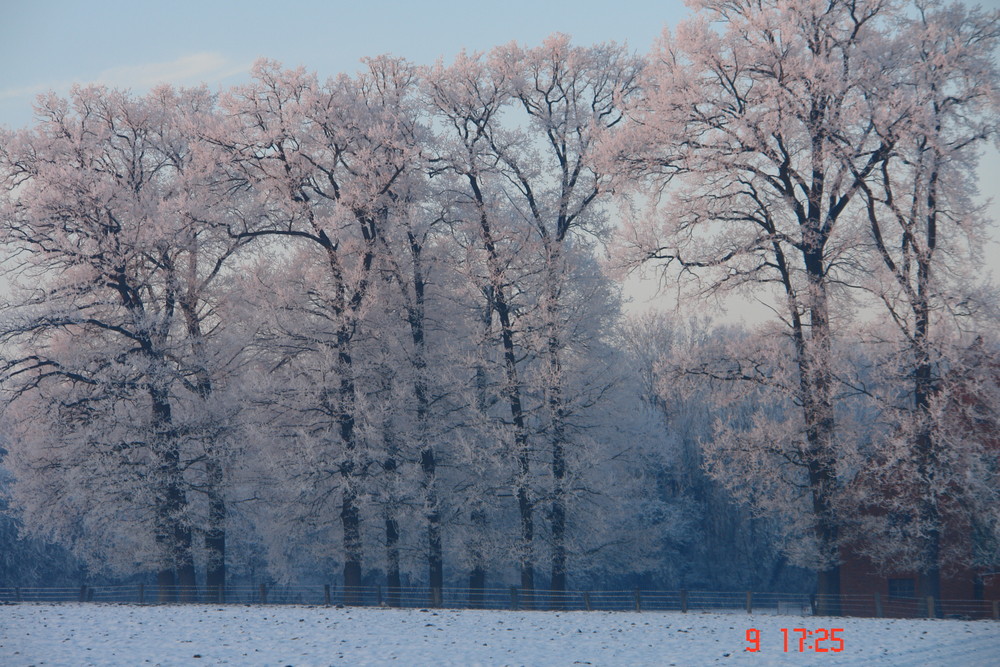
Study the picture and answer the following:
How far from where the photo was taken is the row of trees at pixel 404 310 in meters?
23.1

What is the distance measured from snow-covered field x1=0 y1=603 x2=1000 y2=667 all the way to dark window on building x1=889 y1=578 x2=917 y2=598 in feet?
28.8

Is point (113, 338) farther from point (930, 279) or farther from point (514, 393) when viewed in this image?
point (930, 279)

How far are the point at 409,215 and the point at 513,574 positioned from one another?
21588 mm

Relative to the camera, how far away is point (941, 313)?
851 inches

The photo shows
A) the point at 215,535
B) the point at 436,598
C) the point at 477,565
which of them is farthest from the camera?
the point at 215,535

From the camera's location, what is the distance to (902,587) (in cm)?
2858

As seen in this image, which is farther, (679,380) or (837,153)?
(679,380)

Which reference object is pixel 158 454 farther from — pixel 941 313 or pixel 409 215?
pixel 941 313

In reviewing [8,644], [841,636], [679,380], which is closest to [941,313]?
[679,380]

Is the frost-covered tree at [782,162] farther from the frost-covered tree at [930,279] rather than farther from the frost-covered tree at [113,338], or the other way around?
the frost-covered tree at [113,338]

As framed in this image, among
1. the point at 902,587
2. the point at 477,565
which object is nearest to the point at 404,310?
the point at 477,565
